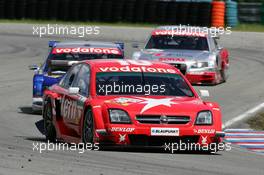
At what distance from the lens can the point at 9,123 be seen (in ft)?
48.5

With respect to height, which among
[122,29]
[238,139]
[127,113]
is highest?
[127,113]

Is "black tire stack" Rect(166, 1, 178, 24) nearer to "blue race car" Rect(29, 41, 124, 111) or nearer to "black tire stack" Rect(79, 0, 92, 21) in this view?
"black tire stack" Rect(79, 0, 92, 21)

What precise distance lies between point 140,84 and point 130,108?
91cm

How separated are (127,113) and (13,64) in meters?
15.9

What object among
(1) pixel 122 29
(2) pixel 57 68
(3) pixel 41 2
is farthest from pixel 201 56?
(3) pixel 41 2

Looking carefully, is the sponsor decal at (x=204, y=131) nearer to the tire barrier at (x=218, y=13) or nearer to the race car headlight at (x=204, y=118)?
the race car headlight at (x=204, y=118)

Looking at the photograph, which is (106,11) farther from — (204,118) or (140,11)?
(204,118)

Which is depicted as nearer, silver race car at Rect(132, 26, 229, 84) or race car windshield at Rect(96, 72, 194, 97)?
race car windshield at Rect(96, 72, 194, 97)

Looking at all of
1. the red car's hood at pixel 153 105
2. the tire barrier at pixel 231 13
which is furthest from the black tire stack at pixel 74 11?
the red car's hood at pixel 153 105

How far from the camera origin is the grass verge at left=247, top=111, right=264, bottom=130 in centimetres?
1570

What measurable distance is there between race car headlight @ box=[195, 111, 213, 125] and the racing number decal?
1.44 m

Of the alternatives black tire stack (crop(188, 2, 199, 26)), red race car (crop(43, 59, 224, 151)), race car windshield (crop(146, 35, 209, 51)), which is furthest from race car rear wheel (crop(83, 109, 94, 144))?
black tire stack (crop(188, 2, 199, 26))

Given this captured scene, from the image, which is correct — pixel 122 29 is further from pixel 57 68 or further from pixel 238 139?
pixel 238 139

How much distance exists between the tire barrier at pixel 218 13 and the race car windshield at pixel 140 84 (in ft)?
78.2
